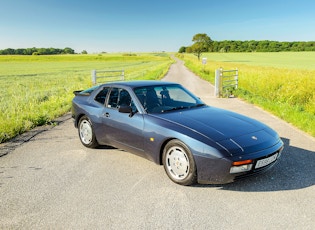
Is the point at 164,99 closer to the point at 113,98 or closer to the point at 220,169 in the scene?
the point at 113,98

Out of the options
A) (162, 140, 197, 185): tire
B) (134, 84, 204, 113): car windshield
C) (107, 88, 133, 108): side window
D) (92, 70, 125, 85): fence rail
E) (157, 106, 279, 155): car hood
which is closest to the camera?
(157, 106, 279, 155): car hood

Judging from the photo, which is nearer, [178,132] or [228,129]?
[178,132]

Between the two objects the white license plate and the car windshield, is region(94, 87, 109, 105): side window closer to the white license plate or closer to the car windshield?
the car windshield

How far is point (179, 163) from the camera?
13.8 ft

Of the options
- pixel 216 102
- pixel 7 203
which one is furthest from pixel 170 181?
pixel 216 102

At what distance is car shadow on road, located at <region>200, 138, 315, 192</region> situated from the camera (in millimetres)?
4129

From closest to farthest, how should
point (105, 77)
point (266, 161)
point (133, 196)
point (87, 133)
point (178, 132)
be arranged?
1. point (133, 196)
2. point (266, 161)
3. point (178, 132)
4. point (87, 133)
5. point (105, 77)

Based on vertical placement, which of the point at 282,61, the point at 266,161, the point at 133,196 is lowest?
the point at 133,196

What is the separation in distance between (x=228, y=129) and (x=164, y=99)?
142cm

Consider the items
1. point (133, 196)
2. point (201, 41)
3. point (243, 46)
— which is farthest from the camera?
point (243, 46)

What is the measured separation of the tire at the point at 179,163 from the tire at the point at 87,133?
2.04 metres

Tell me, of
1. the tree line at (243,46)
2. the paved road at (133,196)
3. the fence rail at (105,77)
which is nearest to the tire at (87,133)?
the paved road at (133,196)

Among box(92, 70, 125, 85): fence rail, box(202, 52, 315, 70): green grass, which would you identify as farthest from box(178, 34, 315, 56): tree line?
box(92, 70, 125, 85): fence rail

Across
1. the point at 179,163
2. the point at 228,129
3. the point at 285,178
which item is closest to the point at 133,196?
the point at 179,163
